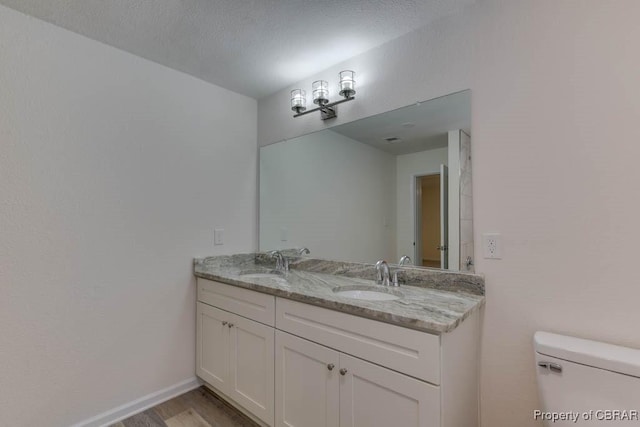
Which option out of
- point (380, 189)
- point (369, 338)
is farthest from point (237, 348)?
point (380, 189)

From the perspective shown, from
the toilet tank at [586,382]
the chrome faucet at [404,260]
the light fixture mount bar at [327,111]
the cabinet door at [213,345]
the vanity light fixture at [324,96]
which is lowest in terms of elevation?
the cabinet door at [213,345]

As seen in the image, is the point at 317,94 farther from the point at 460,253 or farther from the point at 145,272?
the point at 145,272

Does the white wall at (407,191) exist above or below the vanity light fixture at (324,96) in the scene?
below

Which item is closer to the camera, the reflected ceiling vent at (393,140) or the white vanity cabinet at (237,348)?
the white vanity cabinet at (237,348)

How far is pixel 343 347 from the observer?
1.32 metres

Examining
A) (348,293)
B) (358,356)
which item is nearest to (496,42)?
(348,293)

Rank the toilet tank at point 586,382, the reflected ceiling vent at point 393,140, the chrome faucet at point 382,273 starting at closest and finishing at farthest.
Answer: the toilet tank at point 586,382 < the chrome faucet at point 382,273 < the reflected ceiling vent at point 393,140

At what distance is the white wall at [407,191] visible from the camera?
5.77 ft

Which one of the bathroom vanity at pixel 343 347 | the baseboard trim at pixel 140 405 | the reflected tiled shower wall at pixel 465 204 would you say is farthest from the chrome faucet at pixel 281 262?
the reflected tiled shower wall at pixel 465 204

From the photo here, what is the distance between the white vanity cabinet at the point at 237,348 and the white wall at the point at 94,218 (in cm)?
19

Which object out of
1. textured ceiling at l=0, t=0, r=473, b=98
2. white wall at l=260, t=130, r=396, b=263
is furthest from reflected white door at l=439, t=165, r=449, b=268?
textured ceiling at l=0, t=0, r=473, b=98

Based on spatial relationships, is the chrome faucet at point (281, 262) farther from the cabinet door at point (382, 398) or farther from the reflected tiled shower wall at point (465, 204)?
the reflected tiled shower wall at point (465, 204)

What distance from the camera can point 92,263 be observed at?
1.77m

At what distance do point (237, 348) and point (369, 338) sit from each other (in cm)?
99
